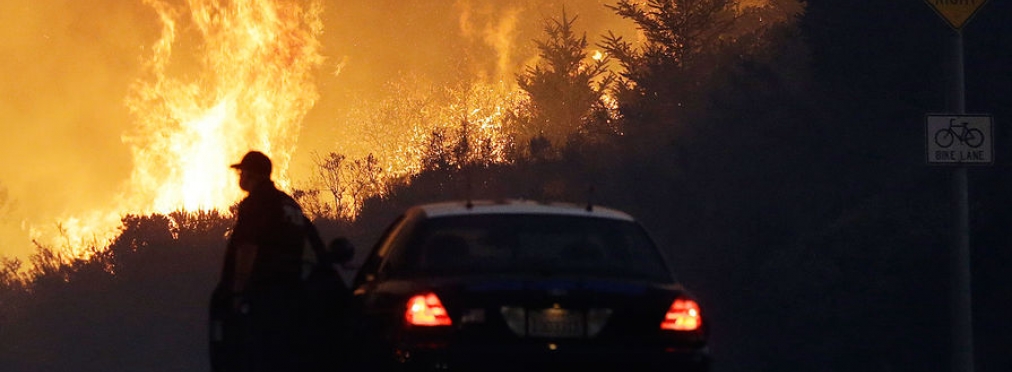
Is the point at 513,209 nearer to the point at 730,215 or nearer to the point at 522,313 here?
the point at 522,313

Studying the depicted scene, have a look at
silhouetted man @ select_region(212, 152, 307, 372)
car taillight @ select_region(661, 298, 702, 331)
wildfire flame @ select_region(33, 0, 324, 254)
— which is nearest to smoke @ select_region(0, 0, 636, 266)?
wildfire flame @ select_region(33, 0, 324, 254)

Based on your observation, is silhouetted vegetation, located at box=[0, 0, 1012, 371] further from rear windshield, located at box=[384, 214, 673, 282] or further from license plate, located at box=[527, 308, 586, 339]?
license plate, located at box=[527, 308, 586, 339]

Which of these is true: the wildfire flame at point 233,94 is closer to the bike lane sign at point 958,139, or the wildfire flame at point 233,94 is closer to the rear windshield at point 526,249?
the bike lane sign at point 958,139

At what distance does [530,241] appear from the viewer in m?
11.9

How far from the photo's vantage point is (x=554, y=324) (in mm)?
10734

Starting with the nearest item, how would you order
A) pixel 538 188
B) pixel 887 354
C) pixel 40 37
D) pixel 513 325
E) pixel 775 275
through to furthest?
pixel 513 325 → pixel 887 354 → pixel 775 275 → pixel 538 188 → pixel 40 37

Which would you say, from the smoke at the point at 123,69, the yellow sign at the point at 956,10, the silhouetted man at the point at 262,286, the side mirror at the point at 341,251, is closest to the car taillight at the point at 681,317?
the side mirror at the point at 341,251

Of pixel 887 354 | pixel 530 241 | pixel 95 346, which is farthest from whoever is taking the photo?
pixel 95 346

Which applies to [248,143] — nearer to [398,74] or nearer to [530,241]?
[398,74]

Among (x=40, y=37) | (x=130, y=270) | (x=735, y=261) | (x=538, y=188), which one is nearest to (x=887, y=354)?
(x=735, y=261)

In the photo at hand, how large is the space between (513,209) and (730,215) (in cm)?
2217

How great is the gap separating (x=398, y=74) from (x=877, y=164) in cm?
6315

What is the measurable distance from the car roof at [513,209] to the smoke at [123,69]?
53.8m

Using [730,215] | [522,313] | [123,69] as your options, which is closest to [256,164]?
[522,313]
